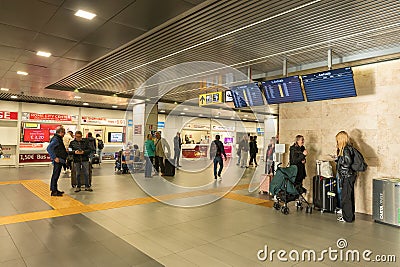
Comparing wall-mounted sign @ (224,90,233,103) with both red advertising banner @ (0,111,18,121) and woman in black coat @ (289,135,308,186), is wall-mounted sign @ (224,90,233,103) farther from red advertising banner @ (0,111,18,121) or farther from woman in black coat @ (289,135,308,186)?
red advertising banner @ (0,111,18,121)

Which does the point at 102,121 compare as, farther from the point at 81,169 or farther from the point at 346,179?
the point at 346,179

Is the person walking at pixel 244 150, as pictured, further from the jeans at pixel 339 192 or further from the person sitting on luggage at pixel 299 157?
the jeans at pixel 339 192

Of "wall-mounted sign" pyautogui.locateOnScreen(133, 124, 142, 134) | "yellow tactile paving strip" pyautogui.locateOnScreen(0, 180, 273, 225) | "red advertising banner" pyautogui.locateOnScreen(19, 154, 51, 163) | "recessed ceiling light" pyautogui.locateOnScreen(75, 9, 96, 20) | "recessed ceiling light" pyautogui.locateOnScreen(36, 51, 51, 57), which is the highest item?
"recessed ceiling light" pyautogui.locateOnScreen(36, 51, 51, 57)

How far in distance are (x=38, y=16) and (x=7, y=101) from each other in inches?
451

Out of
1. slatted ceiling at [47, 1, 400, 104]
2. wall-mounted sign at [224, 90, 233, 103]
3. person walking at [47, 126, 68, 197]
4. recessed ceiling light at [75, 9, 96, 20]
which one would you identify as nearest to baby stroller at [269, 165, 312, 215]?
slatted ceiling at [47, 1, 400, 104]

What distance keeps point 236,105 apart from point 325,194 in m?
3.28

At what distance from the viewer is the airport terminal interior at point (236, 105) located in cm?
365

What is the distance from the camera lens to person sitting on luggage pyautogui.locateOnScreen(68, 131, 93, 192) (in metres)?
7.04

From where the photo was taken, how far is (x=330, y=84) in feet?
17.9

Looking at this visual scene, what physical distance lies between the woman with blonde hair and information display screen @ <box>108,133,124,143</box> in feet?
45.4

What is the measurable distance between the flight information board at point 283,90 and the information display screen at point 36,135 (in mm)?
12375

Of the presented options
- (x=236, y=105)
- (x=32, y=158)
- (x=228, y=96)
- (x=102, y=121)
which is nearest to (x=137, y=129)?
(x=102, y=121)

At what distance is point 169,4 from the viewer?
3670 mm

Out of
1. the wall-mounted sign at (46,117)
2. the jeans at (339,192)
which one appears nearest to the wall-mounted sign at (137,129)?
the wall-mounted sign at (46,117)
